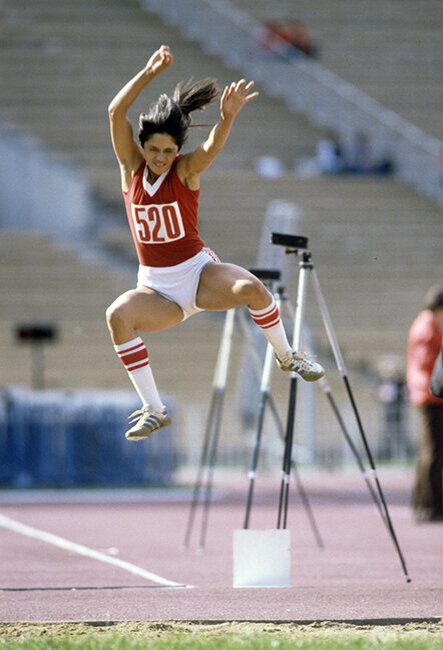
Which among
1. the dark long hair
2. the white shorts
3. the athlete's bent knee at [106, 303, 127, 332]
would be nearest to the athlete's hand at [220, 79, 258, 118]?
the dark long hair

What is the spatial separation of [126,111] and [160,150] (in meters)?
0.29

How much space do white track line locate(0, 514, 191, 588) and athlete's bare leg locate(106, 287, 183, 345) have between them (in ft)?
5.53

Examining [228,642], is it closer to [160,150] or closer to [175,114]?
[160,150]

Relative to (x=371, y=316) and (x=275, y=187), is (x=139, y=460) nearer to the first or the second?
(x=371, y=316)

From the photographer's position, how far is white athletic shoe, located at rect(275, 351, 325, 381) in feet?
23.7

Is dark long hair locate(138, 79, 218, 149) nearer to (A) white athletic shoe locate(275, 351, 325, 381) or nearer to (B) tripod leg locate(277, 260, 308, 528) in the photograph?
(A) white athletic shoe locate(275, 351, 325, 381)

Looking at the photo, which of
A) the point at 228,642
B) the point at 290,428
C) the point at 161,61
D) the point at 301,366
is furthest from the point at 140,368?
the point at 228,642

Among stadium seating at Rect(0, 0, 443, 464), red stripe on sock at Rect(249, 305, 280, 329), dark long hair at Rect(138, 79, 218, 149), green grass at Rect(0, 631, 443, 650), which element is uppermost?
stadium seating at Rect(0, 0, 443, 464)

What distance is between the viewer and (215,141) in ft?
21.8

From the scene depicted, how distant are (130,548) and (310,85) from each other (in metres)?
19.4

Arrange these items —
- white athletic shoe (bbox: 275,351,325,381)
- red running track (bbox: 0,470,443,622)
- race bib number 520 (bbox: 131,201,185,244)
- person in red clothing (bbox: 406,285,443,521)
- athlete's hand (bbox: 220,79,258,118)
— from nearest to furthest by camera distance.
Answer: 1. red running track (bbox: 0,470,443,622)
2. athlete's hand (bbox: 220,79,258,118)
3. race bib number 520 (bbox: 131,201,185,244)
4. white athletic shoe (bbox: 275,351,325,381)
5. person in red clothing (bbox: 406,285,443,521)

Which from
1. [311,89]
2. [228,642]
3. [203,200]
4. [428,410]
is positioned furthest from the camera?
[311,89]

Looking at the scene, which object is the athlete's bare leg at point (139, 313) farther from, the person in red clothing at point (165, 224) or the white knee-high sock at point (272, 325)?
the white knee-high sock at point (272, 325)

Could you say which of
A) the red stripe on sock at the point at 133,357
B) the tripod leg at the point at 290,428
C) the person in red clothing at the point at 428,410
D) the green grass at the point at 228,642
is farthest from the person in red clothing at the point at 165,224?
the person in red clothing at the point at 428,410
